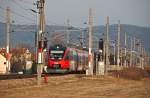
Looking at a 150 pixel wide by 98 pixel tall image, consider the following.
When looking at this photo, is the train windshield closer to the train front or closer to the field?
the train front

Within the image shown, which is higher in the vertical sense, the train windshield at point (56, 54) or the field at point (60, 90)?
the train windshield at point (56, 54)

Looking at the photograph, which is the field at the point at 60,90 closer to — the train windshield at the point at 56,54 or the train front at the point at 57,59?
the train front at the point at 57,59

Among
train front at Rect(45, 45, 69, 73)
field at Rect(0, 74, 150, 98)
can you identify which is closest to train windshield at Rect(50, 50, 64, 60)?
train front at Rect(45, 45, 69, 73)

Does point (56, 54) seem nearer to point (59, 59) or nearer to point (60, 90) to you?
point (59, 59)

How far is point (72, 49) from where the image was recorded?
200 feet

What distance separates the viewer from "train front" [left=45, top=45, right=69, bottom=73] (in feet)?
189

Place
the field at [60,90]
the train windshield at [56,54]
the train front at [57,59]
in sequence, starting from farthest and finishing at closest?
the train windshield at [56,54] → the train front at [57,59] → the field at [60,90]

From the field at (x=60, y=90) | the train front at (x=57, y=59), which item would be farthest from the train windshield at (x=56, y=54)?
the field at (x=60, y=90)

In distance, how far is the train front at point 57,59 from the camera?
5775 centimetres

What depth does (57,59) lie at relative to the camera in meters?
57.9

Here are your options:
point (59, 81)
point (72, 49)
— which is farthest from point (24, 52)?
point (59, 81)

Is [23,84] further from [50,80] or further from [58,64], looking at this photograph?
[58,64]

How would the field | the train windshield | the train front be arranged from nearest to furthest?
the field, the train front, the train windshield

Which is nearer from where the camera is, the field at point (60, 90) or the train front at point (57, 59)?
the field at point (60, 90)
